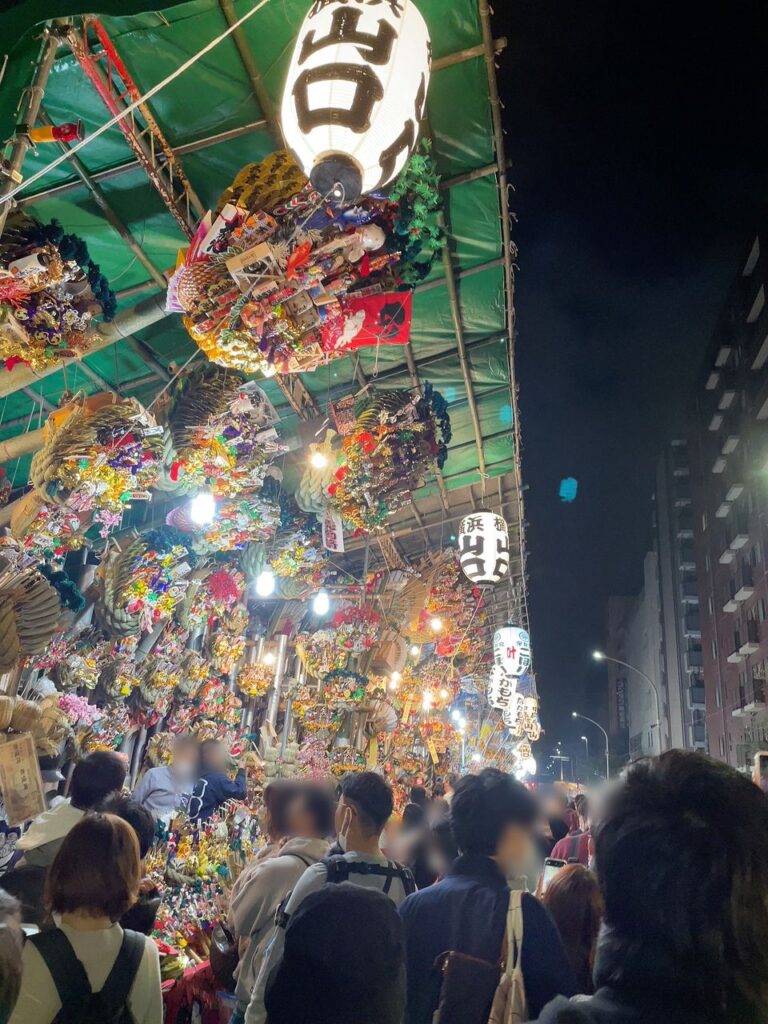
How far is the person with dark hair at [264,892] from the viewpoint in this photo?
9.69ft

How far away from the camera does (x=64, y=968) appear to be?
217 cm

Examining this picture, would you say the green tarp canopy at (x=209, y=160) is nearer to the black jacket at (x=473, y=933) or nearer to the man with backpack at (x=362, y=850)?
the man with backpack at (x=362, y=850)

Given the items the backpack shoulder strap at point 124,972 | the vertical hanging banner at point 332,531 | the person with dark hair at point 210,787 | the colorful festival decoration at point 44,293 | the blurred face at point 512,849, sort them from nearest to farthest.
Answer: the backpack shoulder strap at point 124,972
the blurred face at point 512,849
the colorful festival decoration at point 44,293
the person with dark hair at point 210,787
the vertical hanging banner at point 332,531

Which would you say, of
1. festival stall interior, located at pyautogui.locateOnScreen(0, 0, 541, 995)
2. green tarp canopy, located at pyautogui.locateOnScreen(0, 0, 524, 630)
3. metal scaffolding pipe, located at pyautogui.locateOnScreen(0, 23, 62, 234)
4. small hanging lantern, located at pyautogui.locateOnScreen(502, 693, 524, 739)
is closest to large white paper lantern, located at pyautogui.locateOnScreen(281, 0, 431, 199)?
festival stall interior, located at pyautogui.locateOnScreen(0, 0, 541, 995)

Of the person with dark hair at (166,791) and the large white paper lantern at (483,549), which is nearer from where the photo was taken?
the person with dark hair at (166,791)

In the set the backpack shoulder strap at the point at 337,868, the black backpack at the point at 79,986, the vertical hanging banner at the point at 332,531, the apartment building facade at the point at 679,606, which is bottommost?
the black backpack at the point at 79,986

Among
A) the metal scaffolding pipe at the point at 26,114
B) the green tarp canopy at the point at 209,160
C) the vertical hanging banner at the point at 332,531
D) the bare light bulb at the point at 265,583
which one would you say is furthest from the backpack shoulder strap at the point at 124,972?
the bare light bulb at the point at 265,583

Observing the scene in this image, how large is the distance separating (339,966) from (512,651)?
1973 centimetres

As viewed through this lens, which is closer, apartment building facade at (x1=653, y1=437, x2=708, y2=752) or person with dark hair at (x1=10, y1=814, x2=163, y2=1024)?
person with dark hair at (x1=10, y1=814, x2=163, y2=1024)

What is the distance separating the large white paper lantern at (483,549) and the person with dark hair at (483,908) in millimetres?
10504

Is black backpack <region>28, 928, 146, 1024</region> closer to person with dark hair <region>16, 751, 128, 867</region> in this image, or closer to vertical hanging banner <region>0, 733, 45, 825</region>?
person with dark hair <region>16, 751, 128, 867</region>

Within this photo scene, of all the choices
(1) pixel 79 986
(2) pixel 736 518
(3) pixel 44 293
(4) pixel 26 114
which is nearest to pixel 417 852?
(1) pixel 79 986

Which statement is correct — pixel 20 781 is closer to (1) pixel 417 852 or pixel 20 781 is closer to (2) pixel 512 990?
(1) pixel 417 852

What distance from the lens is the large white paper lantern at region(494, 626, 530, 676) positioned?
20.8 meters
